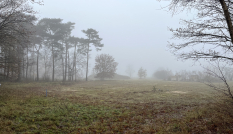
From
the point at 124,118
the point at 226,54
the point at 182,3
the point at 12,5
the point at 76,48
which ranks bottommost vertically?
the point at 124,118

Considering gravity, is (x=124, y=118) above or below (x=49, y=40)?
below

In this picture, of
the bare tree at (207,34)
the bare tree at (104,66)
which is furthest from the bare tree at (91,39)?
the bare tree at (207,34)

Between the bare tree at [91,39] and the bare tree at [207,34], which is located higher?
the bare tree at [91,39]

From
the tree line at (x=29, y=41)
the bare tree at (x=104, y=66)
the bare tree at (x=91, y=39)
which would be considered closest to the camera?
the tree line at (x=29, y=41)

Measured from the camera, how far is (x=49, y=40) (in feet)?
94.7

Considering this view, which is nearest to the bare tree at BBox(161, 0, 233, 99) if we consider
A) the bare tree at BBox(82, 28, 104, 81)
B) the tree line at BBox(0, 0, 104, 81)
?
the tree line at BBox(0, 0, 104, 81)

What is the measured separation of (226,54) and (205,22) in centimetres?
170

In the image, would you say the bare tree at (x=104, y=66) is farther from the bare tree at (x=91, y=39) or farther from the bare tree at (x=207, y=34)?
the bare tree at (x=207, y=34)

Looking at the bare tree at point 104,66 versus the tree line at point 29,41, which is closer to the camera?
the tree line at point 29,41

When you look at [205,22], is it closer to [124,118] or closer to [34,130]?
[124,118]

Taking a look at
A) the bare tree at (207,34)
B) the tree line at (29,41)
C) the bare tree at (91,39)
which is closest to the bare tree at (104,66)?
the tree line at (29,41)

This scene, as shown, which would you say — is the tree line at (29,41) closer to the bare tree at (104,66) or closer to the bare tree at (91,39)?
the bare tree at (91,39)

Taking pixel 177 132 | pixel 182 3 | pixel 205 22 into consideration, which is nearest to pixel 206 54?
pixel 205 22

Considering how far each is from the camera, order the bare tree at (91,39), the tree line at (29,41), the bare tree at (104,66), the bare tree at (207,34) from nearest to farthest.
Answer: the bare tree at (207,34)
the tree line at (29,41)
the bare tree at (91,39)
the bare tree at (104,66)
